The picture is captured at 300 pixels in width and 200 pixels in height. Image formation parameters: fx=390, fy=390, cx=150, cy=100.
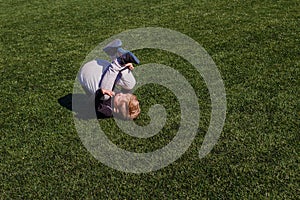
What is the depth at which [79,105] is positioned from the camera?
3480 millimetres

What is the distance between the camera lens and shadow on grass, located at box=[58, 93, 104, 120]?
10.9 ft

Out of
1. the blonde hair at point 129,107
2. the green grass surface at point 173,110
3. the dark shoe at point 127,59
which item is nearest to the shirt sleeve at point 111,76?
the dark shoe at point 127,59

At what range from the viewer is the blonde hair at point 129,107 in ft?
10.0

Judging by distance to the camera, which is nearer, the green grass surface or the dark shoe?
the green grass surface

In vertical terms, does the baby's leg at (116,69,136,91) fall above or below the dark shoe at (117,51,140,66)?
below

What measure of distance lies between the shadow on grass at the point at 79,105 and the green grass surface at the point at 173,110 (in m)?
0.08

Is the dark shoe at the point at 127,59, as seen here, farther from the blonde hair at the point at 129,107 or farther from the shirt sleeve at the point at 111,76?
the blonde hair at the point at 129,107

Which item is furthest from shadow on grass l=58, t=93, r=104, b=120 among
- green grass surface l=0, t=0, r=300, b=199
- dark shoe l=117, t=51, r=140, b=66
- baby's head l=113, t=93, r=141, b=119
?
dark shoe l=117, t=51, r=140, b=66

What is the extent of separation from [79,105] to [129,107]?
62 cm

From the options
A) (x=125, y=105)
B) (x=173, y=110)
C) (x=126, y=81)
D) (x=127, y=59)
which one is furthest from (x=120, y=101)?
(x=173, y=110)

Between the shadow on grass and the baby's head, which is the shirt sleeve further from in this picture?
the shadow on grass

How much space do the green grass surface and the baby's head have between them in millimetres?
140

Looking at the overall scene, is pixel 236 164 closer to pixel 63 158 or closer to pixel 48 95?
pixel 63 158

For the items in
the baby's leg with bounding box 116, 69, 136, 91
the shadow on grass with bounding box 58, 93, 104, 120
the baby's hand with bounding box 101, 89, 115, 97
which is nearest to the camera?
the baby's hand with bounding box 101, 89, 115, 97
